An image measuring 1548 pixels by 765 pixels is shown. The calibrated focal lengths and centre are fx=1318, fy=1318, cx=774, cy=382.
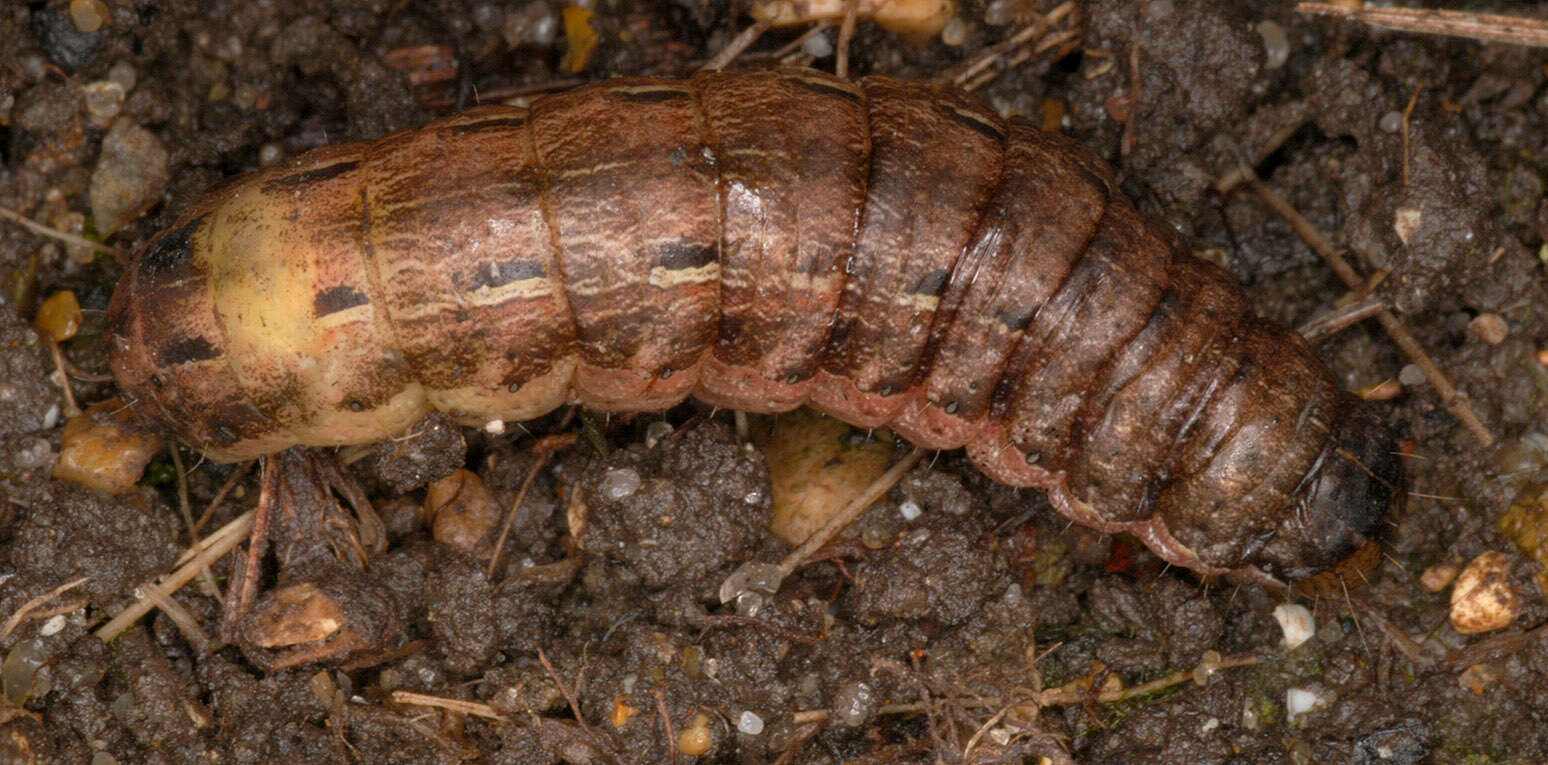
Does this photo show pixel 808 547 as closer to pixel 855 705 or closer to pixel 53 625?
pixel 855 705

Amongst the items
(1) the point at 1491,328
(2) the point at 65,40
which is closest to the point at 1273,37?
(1) the point at 1491,328

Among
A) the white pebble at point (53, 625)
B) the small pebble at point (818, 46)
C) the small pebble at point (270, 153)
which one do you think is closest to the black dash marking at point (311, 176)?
the small pebble at point (270, 153)

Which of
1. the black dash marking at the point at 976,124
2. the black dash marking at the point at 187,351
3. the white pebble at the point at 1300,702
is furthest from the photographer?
the white pebble at the point at 1300,702

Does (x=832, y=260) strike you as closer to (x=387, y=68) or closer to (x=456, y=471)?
(x=456, y=471)

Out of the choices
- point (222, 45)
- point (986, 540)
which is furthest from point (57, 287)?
point (986, 540)

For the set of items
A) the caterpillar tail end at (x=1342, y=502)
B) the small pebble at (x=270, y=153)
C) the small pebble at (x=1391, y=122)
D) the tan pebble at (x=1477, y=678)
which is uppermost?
the small pebble at (x=1391, y=122)

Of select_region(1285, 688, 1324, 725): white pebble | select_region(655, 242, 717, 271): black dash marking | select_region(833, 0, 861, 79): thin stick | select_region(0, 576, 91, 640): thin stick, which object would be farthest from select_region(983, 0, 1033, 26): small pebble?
select_region(0, 576, 91, 640): thin stick

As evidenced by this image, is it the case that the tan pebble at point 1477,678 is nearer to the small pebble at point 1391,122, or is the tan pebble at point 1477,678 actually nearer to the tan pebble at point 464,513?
the small pebble at point 1391,122
